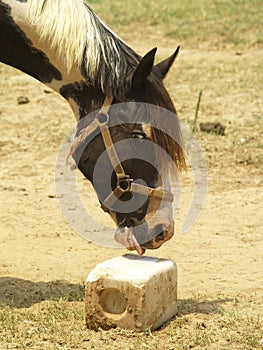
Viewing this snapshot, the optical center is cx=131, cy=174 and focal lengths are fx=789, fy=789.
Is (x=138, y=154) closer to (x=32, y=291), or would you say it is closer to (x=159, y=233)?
(x=159, y=233)

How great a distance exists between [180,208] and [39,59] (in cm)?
227

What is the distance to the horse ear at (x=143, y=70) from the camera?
373cm

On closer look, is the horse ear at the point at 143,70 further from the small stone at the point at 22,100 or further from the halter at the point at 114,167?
the small stone at the point at 22,100

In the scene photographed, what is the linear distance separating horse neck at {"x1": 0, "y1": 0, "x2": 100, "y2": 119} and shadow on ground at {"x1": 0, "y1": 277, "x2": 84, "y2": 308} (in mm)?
1033

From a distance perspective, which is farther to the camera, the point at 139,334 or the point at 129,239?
the point at 129,239

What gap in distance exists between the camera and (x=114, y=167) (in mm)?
3957

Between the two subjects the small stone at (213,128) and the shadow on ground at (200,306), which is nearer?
the shadow on ground at (200,306)

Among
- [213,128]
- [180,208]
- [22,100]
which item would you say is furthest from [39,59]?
[22,100]

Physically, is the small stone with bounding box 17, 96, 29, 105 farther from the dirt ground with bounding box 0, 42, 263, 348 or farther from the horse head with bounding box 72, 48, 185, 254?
the horse head with bounding box 72, 48, 185, 254

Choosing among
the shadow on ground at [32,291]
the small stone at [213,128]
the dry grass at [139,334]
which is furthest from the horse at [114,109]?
the small stone at [213,128]

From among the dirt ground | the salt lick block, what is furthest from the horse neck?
the dirt ground

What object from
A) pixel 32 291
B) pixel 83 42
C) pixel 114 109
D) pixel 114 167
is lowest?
pixel 32 291

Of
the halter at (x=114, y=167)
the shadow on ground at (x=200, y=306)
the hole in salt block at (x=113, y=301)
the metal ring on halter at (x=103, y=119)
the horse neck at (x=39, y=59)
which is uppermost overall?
the horse neck at (x=39, y=59)

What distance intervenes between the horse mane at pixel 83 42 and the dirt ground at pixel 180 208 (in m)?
1.30
